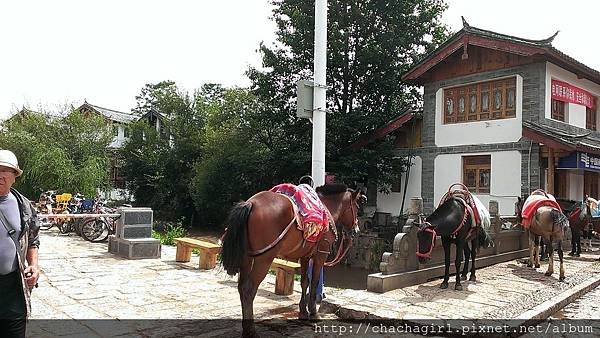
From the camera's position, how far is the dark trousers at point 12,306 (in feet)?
9.51

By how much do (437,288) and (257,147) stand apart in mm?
14951

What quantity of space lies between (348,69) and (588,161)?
29.7 ft

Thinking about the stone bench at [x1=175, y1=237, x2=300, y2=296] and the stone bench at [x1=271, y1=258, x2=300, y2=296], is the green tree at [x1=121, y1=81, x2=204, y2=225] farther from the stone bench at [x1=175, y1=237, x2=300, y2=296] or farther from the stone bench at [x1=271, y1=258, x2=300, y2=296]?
the stone bench at [x1=271, y1=258, x2=300, y2=296]

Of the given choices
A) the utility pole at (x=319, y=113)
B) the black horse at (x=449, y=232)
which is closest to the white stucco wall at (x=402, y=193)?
the black horse at (x=449, y=232)

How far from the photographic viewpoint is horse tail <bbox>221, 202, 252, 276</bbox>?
4.51 meters

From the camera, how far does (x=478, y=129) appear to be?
15.4 m

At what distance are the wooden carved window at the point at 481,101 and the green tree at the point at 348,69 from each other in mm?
2646

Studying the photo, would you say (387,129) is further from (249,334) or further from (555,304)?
(249,334)

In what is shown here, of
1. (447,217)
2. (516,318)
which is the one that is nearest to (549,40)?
(447,217)

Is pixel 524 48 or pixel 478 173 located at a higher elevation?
pixel 524 48

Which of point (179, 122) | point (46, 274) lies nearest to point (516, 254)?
point (46, 274)

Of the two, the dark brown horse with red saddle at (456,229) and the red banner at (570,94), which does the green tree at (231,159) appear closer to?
the red banner at (570,94)

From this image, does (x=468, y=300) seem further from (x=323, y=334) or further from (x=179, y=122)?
(x=179, y=122)

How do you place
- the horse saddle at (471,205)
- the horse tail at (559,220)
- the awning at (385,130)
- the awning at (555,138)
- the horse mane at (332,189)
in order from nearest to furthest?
the horse mane at (332,189), the horse saddle at (471,205), the horse tail at (559,220), the awning at (555,138), the awning at (385,130)
